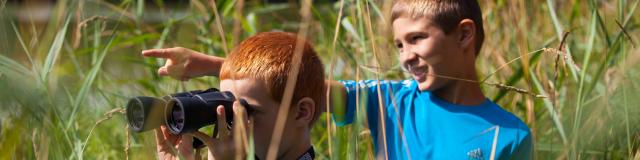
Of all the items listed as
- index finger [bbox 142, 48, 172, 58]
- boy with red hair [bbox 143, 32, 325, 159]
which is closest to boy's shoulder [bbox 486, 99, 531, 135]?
boy with red hair [bbox 143, 32, 325, 159]

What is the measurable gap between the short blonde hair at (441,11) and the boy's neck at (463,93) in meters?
0.10

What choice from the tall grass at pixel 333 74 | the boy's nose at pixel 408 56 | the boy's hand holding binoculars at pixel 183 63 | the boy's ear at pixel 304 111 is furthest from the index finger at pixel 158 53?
the boy's nose at pixel 408 56

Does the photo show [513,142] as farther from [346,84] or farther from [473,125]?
[346,84]

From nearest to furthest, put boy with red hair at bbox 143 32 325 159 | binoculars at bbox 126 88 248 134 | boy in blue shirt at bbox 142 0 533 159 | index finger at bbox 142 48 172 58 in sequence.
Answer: binoculars at bbox 126 88 248 134, boy with red hair at bbox 143 32 325 159, index finger at bbox 142 48 172 58, boy in blue shirt at bbox 142 0 533 159

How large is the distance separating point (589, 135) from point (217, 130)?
0.56 m

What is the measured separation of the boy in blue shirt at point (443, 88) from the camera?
1.87m

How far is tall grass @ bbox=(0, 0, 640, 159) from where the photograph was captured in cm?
162

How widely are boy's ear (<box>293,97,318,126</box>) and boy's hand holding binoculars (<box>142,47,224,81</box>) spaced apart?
257mm

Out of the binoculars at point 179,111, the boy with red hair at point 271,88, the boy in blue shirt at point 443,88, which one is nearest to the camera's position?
the binoculars at point 179,111

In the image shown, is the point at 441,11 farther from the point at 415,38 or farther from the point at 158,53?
the point at 158,53

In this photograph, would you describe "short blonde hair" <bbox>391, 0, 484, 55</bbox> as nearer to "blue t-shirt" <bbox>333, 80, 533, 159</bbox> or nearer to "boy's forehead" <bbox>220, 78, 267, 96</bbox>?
"blue t-shirt" <bbox>333, 80, 533, 159</bbox>

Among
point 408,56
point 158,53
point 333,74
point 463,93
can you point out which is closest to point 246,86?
point 158,53

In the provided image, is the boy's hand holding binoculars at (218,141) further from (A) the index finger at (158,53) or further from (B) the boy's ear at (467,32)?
(B) the boy's ear at (467,32)

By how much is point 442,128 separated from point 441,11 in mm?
204
